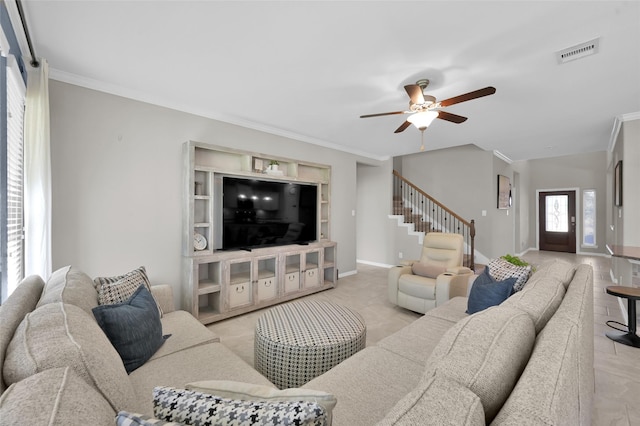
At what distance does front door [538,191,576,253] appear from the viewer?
333 inches

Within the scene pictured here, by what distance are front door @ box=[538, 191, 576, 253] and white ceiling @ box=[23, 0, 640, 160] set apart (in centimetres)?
608

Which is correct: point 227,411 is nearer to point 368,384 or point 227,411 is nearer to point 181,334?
point 368,384

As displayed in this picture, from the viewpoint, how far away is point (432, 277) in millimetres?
3471

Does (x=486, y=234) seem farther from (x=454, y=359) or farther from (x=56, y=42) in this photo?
(x=56, y=42)

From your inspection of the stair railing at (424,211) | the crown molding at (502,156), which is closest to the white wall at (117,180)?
the stair railing at (424,211)

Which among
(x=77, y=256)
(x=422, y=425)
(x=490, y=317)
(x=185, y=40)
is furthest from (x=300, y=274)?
(x=422, y=425)

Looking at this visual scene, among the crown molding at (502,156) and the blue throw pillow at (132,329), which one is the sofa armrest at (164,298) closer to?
the blue throw pillow at (132,329)

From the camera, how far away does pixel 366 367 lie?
1.51m

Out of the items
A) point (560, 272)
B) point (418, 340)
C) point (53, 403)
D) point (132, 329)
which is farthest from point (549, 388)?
point (132, 329)

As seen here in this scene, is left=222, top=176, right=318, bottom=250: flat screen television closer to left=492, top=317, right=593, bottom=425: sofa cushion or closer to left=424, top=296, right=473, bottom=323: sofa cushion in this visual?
left=424, top=296, right=473, bottom=323: sofa cushion

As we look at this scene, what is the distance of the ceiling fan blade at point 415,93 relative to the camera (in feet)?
7.94

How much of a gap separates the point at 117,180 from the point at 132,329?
202cm

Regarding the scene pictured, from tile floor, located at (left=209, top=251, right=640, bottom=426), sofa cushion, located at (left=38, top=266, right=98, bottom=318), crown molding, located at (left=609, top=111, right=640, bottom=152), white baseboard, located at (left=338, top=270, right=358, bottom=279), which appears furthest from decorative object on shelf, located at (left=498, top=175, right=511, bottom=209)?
sofa cushion, located at (left=38, top=266, right=98, bottom=318)

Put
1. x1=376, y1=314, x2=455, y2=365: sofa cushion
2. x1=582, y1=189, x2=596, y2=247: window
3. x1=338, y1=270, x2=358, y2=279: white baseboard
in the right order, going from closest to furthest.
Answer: x1=376, y1=314, x2=455, y2=365: sofa cushion
x1=338, y1=270, x2=358, y2=279: white baseboard
x1=582, y1=189, x2=596, y2=247: window
